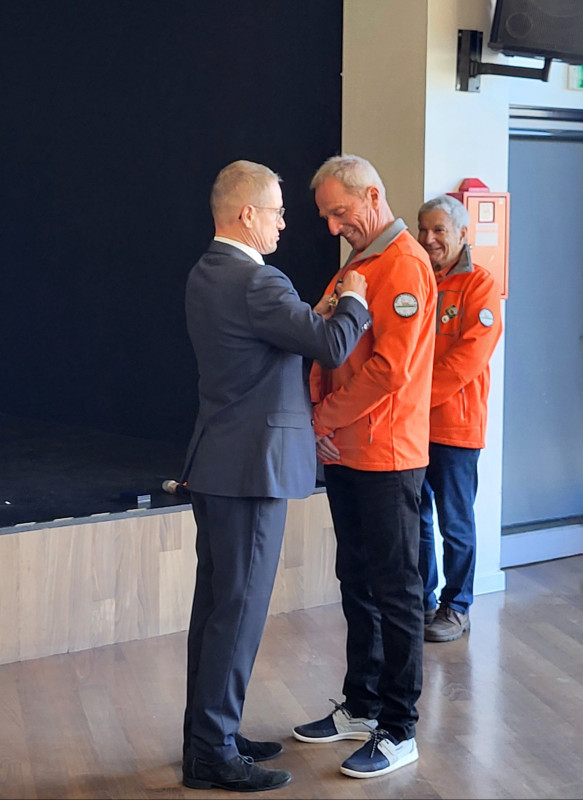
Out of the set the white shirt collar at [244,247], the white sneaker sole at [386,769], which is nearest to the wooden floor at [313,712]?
the white sneaker sole at [386,769]

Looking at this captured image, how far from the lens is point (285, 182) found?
5062 mm

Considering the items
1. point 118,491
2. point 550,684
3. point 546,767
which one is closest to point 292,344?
point 546,767

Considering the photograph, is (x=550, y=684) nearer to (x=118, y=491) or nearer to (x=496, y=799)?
(x=496, y=799)

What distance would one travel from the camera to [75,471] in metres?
4.92

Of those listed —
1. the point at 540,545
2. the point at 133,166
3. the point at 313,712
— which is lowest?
the point at 313,712

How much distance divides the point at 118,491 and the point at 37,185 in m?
2.82

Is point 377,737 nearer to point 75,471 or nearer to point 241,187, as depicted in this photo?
point 241,187


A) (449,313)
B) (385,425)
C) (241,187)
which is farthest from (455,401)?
(241,187)

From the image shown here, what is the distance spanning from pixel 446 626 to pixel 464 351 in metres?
1.02

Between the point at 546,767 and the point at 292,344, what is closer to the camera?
the point at 292,344

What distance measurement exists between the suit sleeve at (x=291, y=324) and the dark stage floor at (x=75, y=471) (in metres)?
1.55

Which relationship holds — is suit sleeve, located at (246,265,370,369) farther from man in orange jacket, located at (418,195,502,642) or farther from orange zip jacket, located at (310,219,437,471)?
man in orange jacket, located at (418,195,502,642)

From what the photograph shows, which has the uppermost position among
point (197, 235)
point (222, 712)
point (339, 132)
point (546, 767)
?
point (339, 132)

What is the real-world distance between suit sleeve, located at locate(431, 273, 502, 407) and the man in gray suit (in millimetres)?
1135
